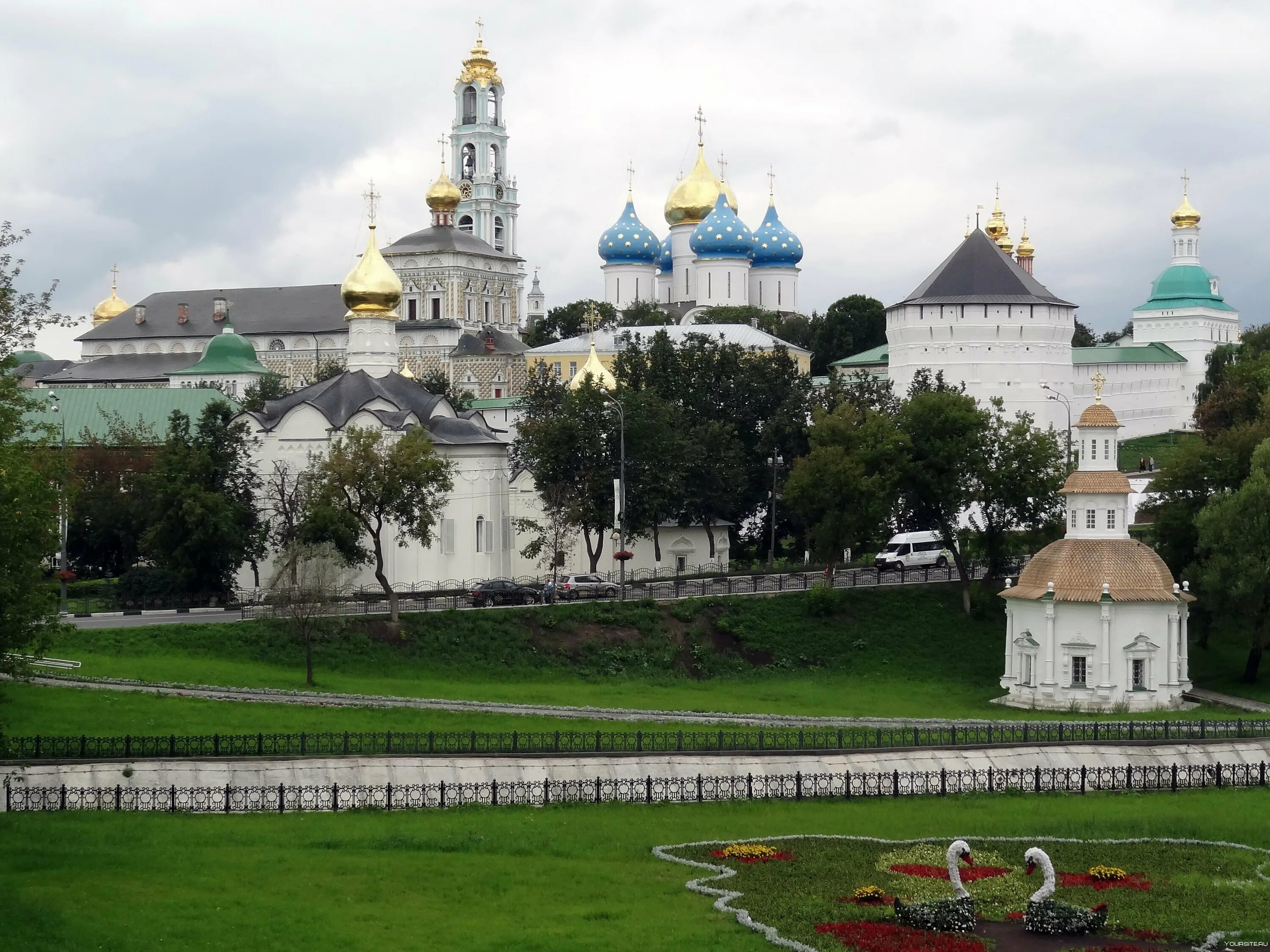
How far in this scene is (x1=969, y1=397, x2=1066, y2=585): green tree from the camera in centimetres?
5147

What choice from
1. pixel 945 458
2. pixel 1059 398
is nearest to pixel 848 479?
pixel 945 458

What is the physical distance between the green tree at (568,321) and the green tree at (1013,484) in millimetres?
56433

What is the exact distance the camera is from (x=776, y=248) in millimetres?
115938

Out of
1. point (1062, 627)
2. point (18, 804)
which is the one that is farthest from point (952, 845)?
point (1062, 627)

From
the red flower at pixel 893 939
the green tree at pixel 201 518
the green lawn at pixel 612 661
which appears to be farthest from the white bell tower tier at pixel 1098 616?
the red flower at pixel 893 939

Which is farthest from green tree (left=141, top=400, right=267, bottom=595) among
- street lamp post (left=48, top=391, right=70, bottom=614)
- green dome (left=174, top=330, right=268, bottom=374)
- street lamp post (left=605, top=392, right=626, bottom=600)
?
green dome (left=174, top=330, right=268, bottom=374)

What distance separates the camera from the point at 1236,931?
853 inches

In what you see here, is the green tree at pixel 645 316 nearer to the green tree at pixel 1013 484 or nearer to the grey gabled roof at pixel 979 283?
the grey gabled roof at pixel 979 283

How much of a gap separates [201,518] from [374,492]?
5.33 meters

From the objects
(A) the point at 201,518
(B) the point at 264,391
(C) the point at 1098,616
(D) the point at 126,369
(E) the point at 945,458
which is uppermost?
(D) the point at 126,369

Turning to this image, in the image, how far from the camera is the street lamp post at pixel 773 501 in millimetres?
59938

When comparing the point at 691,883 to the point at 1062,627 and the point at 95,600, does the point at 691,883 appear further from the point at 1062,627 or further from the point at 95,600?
the point at 95,600

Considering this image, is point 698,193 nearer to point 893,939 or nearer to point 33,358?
point 33,358

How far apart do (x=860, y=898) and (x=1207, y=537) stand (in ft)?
87.6
